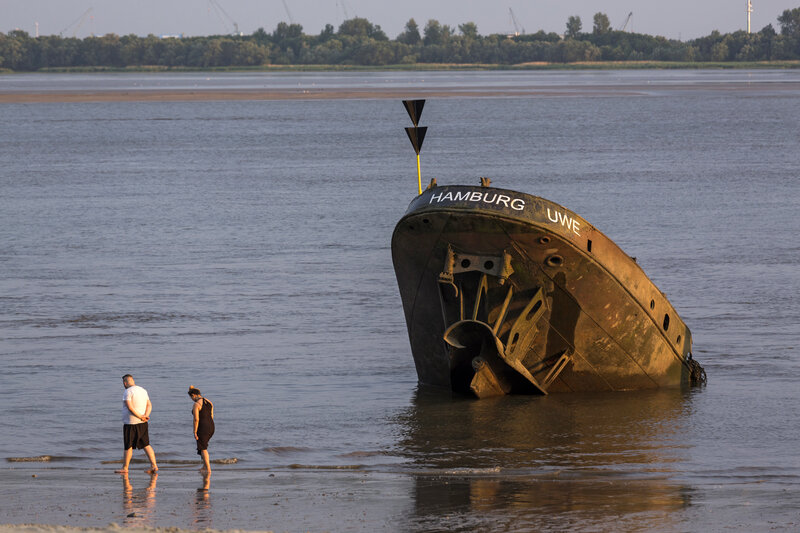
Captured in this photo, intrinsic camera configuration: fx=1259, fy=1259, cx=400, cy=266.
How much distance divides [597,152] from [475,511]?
56.8m

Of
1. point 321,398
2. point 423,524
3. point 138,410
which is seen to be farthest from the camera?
point 321,398

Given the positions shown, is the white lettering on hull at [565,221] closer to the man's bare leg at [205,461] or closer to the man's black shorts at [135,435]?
the man's bare leg at [205,461]

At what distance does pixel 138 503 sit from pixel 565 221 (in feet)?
22.6

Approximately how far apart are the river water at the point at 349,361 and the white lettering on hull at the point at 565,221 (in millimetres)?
2699

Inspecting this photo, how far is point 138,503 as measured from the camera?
12.9 meters

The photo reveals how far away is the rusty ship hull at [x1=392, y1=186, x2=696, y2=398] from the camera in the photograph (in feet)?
54.3

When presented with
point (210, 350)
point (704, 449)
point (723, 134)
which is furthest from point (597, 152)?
point (704, 449)

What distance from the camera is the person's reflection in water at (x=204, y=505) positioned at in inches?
480

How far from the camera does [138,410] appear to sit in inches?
559

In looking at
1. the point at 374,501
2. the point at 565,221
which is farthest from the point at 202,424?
the point at 565,221

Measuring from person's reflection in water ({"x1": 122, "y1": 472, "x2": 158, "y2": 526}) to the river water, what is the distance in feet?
0.56

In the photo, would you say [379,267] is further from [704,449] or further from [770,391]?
[704,449]

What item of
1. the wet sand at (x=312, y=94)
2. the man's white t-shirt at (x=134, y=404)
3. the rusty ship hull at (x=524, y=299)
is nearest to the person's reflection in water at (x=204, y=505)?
the man's white t-shirt at (x=134, y=404)

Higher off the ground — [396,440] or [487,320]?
[487,320]
